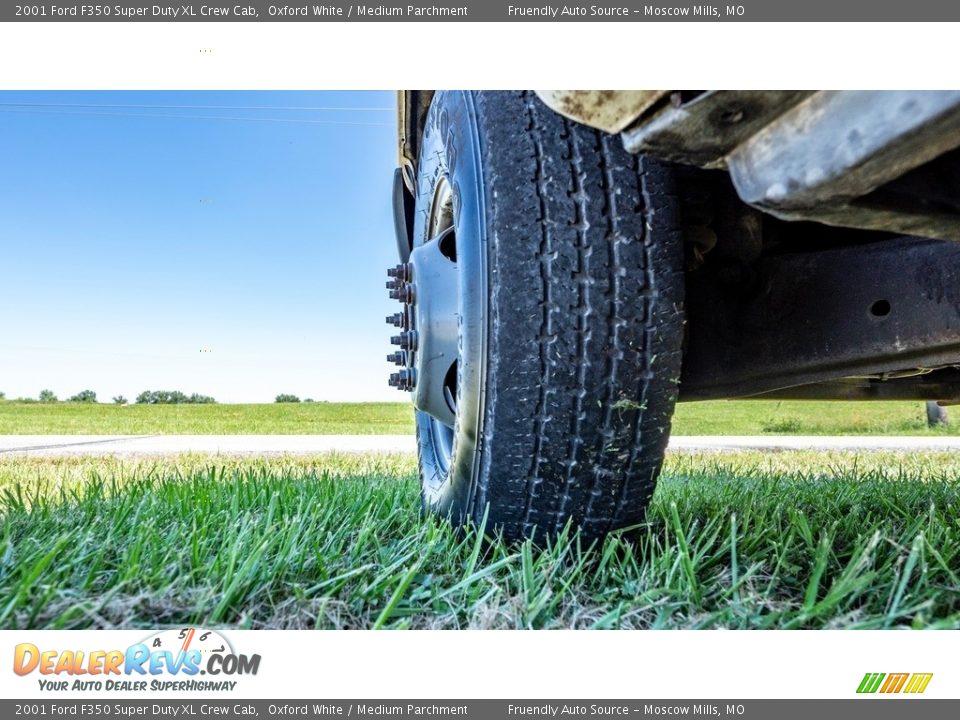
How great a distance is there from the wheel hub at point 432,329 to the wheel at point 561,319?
129mm

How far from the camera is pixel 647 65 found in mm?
474

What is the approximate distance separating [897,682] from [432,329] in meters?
0.66

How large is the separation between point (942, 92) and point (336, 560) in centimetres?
71

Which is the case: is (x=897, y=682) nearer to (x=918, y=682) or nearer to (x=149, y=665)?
(x=918, y=682)

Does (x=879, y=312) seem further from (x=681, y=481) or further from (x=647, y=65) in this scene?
(x=681, y=481)

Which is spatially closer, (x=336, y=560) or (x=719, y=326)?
(x=336, y=560)

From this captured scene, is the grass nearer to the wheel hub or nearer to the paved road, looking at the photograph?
the wheel hub

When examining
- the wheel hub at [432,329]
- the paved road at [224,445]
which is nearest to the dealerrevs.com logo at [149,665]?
the wheel hub at [432,329]

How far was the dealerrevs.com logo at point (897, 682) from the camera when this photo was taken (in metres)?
0.53

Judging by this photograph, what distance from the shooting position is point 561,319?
0.69 meters

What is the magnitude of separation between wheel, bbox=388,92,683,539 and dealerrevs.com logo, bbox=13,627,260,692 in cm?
33

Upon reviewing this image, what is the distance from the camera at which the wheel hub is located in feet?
3.00

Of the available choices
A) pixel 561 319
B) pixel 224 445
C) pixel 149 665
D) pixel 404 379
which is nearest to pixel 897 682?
pixel 561 319
